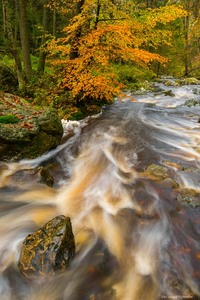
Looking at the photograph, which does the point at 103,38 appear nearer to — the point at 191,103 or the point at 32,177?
the point at 32,177

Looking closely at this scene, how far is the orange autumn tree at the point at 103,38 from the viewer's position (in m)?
8.86

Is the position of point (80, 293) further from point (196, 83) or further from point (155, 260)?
point (196, 83)

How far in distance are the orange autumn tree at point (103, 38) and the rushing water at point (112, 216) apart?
2.07 metres

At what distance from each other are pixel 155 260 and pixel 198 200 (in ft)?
5.62

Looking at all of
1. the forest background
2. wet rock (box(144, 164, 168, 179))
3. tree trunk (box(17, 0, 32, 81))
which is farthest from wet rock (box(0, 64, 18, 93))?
wet rock (box(144, 164, 168, 179))

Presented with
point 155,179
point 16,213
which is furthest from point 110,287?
point 155,179

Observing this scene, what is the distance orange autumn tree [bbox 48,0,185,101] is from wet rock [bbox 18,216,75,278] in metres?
6.20

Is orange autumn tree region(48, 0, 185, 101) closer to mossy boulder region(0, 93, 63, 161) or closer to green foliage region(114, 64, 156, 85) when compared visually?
mossy boulder region(0, 93, 63, 161)

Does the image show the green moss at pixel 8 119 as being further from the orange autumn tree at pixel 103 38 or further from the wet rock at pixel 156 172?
the wet rock at pixel 156 172

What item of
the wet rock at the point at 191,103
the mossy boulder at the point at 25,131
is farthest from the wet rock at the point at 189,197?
the wet rock at the point at 191,103

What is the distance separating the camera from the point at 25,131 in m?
6.87

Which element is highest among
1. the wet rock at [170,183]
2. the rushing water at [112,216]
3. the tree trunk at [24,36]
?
the tree trunk at [24,36]

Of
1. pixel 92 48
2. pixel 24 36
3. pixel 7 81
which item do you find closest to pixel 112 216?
pixel 92 48

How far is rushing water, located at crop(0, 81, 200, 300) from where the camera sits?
11.8 feet
